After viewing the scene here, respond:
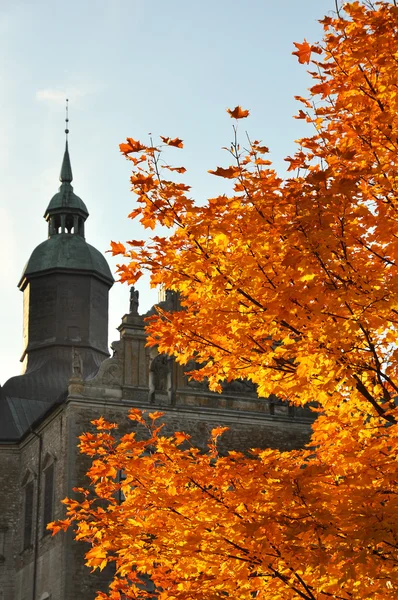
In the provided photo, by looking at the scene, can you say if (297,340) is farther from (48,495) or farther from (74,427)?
(48,495)

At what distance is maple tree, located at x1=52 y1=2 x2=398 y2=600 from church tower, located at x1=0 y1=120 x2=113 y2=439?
32.4 metres

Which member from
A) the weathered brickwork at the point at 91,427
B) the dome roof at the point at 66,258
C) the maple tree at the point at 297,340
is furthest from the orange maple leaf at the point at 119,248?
the dome roof at the point at 66,258

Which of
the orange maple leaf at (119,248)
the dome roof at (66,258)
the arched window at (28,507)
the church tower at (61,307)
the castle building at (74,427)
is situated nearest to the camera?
the orange maple leaf at (119,248)

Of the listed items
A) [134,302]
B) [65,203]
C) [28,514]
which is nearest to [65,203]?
[65,203]

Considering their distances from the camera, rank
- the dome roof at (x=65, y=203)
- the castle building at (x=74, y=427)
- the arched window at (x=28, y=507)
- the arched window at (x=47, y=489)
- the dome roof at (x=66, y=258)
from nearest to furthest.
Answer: the castle building at (x=74, y=427) → the arched window at (x=47, y=489) → the arched window at (x=28, y=507) → the dome roof at (x=66, y=258) → the dome roof at (x=65, y=203)

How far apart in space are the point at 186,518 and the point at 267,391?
1485mm

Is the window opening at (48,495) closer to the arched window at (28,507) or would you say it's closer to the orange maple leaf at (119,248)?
the arched window at (28,507)

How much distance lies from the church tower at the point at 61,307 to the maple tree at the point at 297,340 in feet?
106

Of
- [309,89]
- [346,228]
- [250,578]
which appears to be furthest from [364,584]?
[309,89]

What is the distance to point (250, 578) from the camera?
970cm

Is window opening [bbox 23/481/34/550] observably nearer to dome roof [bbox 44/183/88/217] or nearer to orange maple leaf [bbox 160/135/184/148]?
dome roof [bbox 44/183/88/217]

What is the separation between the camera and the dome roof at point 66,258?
149ft

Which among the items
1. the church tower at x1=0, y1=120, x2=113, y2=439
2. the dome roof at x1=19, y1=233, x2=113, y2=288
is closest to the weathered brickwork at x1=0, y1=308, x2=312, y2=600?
the church tower at x1=0, y1=120, x2=113, y2=439

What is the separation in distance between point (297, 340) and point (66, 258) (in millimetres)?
36334
